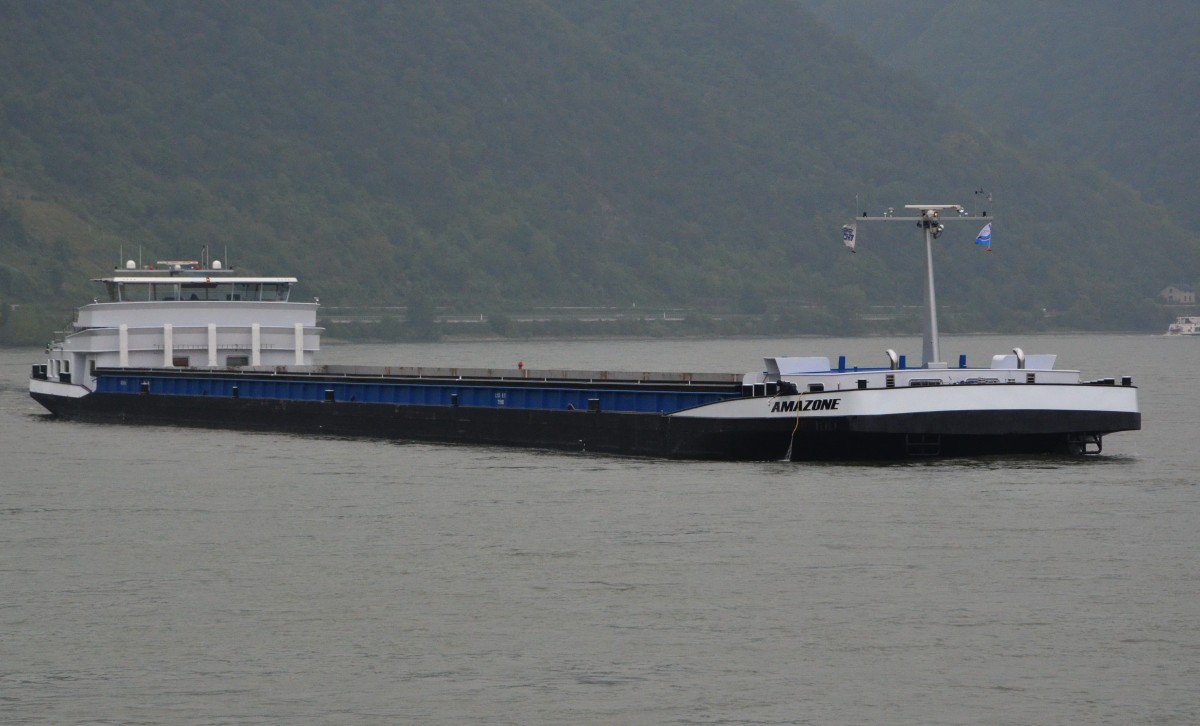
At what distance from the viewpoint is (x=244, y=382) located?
2007 inches

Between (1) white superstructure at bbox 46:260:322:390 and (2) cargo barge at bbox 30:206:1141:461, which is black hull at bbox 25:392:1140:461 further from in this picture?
(1) white superstructure at bbox 46:260:322:390

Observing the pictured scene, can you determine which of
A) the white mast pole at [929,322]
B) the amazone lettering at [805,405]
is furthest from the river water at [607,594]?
the white mast pole at [929,322]

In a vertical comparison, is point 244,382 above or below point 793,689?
above

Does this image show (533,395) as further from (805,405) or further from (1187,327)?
(1187,327)

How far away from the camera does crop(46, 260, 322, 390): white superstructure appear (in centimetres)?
5438

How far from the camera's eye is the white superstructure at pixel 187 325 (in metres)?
54.4

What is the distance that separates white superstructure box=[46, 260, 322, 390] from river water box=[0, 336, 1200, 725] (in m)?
16.7

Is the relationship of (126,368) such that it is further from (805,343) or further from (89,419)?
(805,343)

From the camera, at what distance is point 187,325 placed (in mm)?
55312

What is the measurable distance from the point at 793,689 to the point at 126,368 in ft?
129

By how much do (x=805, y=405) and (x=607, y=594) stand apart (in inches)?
495

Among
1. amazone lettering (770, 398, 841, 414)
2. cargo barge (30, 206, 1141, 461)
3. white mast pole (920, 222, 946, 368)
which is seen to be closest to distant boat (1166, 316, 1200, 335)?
cargo barge (30, 206, 1141, 461)

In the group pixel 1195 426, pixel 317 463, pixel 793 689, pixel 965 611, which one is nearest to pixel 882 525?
pixel 965 611

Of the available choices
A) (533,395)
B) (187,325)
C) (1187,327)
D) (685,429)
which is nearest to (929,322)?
(685,429)
